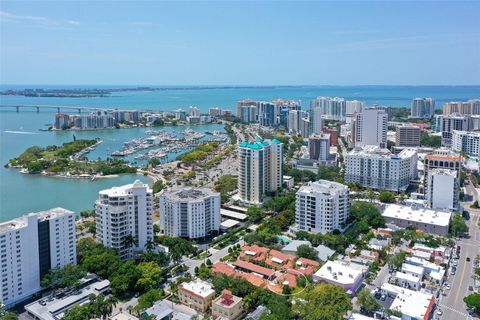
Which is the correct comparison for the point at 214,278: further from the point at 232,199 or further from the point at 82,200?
the point at 82,200

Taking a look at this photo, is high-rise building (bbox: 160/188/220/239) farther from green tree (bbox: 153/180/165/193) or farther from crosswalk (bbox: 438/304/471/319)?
crosswalk (bbox: 438/304/471/319)

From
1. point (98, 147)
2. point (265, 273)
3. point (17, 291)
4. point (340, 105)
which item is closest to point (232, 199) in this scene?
point (265, 273)

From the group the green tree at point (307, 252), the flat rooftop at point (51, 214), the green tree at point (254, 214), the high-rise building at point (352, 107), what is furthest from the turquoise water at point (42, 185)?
the high-rise building at point (352, 107)

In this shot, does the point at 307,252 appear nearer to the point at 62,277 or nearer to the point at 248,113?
the point at 62,277

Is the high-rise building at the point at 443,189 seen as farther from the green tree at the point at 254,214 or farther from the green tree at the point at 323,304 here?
the green tree at the point at 323,304

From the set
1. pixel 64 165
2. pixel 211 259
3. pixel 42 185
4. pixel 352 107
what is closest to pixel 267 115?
pixel 352 107
